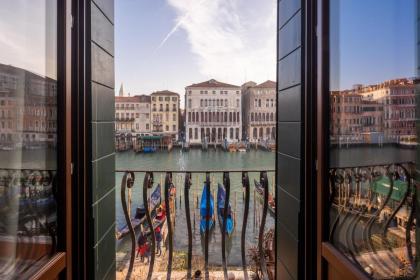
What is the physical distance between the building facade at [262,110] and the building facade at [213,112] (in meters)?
0.99

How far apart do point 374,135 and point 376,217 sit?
282mm

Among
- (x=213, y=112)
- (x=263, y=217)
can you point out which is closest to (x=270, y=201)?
(x=263, y=217)

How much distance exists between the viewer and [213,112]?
12148 millimetres

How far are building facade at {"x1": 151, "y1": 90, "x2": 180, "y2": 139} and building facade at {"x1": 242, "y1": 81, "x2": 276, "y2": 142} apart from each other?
6.94 ft

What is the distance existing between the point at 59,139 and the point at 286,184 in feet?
4.09

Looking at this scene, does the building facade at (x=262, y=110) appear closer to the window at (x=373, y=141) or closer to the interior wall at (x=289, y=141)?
the interior wall at (x=289, y=141)

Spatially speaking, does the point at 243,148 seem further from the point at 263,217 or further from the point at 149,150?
the point at 263,217

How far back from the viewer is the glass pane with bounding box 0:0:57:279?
39.8 inches

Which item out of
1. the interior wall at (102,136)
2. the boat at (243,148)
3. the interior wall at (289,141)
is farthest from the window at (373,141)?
the boat at (243,148)

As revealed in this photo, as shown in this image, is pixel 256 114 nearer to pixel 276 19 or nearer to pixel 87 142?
pixel 276 19

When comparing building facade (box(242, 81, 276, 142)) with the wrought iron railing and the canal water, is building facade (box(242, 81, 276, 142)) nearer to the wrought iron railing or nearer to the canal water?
the canal water

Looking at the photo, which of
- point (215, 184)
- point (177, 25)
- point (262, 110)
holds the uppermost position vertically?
point (177, 25)

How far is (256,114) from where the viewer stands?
684cm

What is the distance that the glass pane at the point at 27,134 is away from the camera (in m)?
1.01
